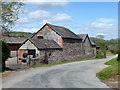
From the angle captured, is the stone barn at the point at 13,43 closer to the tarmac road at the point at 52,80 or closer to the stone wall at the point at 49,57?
the stone wall at the point at 49,57

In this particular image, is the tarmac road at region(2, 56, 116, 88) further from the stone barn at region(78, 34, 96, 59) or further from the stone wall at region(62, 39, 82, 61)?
the stone barn at region(78, 34, 96, 59)

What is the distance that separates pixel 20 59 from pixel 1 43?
9.53 m

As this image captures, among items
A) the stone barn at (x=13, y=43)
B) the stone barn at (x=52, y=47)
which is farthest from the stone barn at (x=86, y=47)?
the stone barn at (x=13, y=43)

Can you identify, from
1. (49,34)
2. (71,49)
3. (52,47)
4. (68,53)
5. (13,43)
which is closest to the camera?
(52,47)

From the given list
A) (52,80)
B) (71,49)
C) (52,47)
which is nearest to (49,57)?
Answer: (52,47)

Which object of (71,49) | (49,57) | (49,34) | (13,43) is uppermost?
(49,34)

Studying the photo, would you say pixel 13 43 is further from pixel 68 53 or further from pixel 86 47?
pixel 86 47

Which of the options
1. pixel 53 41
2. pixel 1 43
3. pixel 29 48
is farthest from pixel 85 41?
pixel 1 43

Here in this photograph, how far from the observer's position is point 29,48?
25.9 metres

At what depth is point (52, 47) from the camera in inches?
1094

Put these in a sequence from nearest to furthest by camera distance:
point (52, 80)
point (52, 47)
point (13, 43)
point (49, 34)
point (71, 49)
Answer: point (52, 80) < point (52, 47) < point (49, 34) < point (71, 49) < point (13, 43)

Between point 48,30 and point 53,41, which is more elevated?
point 48,30

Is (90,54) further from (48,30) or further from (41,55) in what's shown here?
(41,55)

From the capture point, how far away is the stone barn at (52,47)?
25.3 m
